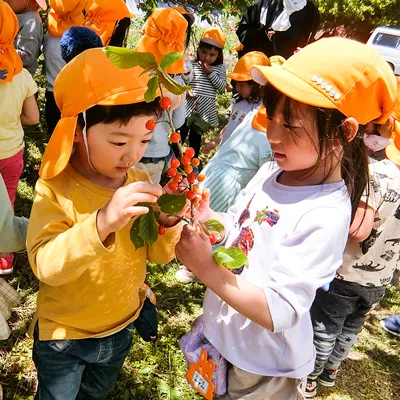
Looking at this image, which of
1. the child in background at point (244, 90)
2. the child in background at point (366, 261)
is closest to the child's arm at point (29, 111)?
the child in background at point (244, 90)

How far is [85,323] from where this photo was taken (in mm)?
1482

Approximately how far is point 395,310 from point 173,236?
334 cm

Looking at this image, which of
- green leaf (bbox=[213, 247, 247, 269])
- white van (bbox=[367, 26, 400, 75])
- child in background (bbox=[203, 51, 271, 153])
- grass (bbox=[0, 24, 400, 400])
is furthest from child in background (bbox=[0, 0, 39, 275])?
white van (bbox=[367, 26, 400, 75])

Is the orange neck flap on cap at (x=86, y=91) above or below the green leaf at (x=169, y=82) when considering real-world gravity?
below

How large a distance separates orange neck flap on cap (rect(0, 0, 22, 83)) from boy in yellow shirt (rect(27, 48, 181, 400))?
1.53 meters

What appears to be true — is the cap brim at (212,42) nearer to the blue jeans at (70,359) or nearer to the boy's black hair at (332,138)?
the boy's black hair at (332,138)

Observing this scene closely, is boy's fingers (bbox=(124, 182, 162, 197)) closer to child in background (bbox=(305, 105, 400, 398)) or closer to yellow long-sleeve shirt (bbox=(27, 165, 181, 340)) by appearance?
yellow long-sleeve shirt (bbox=(27, 165, 181, 340))

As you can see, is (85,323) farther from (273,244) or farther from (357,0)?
(357,0)

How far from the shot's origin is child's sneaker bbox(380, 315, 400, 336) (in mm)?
3565

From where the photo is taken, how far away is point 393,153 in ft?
6.50

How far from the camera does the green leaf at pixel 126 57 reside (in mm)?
907

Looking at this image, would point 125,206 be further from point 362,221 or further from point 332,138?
point 362,221

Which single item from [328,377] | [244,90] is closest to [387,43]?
[244,90]

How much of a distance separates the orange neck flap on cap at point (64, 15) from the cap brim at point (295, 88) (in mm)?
3052
